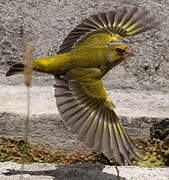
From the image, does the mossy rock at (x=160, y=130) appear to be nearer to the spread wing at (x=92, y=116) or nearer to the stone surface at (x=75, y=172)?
the stone surface at (x=75, y=172)

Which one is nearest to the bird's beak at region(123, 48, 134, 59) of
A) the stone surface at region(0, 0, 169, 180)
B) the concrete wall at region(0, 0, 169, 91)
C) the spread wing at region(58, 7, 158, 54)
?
the spread wing at region(58, 7, 158, 54)

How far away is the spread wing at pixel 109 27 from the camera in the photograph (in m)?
3.94

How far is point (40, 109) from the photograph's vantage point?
4.22 m

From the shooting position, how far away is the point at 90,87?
341 centimetres

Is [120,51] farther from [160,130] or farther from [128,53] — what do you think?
[160,130]

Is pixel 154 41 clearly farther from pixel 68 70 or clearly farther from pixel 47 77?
pixel 68 70

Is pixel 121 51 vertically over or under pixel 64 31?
under

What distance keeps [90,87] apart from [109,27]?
2.79 ft

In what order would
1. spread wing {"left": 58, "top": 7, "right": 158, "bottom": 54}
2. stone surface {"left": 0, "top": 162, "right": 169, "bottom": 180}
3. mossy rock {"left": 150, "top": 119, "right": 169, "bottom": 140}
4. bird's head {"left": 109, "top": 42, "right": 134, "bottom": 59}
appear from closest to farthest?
stone surface {"left": 0, "top": 162, "right": 169, "bottom": 180}
bird's head {"left": 109, "top": 42, "right": 134, "bottom": 59}
spread wing {"left": 58, "top": 7, "right": 158, "bottom": 54}
mossy rock {"left": 150, "top": 119, "right": 169, "bottom": 140}

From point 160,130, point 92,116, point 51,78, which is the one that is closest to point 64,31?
point 51,78

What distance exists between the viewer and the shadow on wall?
337cm

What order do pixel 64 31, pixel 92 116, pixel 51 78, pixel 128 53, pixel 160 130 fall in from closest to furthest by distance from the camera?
pixel 92 116 < pixel 128 53 < pixel 160 130 < pixel 51 78 < pixel 64 31

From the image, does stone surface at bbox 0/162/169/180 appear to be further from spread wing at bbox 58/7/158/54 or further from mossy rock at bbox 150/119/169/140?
spread wing at bbox 58/7/158/54

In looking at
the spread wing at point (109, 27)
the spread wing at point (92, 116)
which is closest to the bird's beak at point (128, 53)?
the spread wing at point (92, 116)
